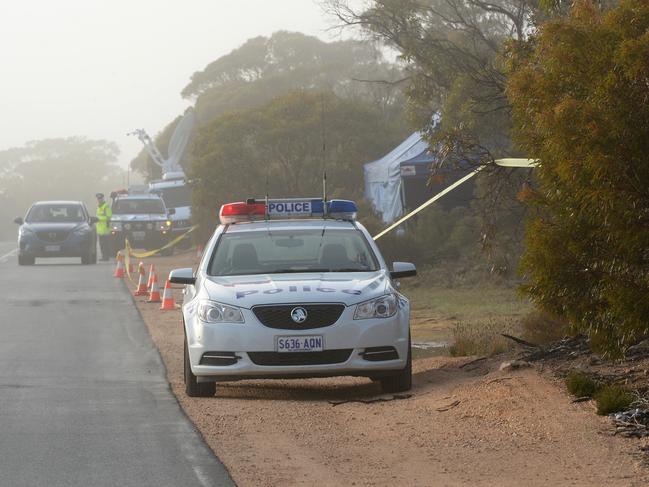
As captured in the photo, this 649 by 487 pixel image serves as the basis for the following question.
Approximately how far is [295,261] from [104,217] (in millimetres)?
31007

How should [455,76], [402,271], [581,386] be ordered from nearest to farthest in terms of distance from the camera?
1. [581,386]
2. [402,271]
3. [455,76]

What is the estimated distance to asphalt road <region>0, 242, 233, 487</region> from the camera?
849cm

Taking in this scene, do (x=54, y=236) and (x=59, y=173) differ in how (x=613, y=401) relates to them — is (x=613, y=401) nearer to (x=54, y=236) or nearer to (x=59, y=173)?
(x=54, y=236)

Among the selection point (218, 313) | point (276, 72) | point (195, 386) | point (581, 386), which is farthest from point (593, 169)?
point (276, 72)

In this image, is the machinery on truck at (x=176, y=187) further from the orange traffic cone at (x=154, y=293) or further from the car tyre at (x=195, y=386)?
the car tyre at (x=195, y=386)

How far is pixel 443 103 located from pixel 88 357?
15.8 m

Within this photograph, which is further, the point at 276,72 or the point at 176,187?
the point at 276,72

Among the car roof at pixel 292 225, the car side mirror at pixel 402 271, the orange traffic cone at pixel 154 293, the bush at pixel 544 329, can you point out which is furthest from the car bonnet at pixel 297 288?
the orange traffic cone at pixel 154 293

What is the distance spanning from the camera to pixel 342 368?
11641mm

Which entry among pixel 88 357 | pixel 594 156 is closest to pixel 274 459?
pixel 594 156

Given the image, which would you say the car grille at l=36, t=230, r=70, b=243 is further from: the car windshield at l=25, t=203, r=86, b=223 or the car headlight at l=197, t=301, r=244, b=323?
the car headlight at l=197, t=301, r=244, b=323

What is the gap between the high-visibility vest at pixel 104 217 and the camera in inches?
1713

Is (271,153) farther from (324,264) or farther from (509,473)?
(509,473)

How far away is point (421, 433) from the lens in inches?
394
